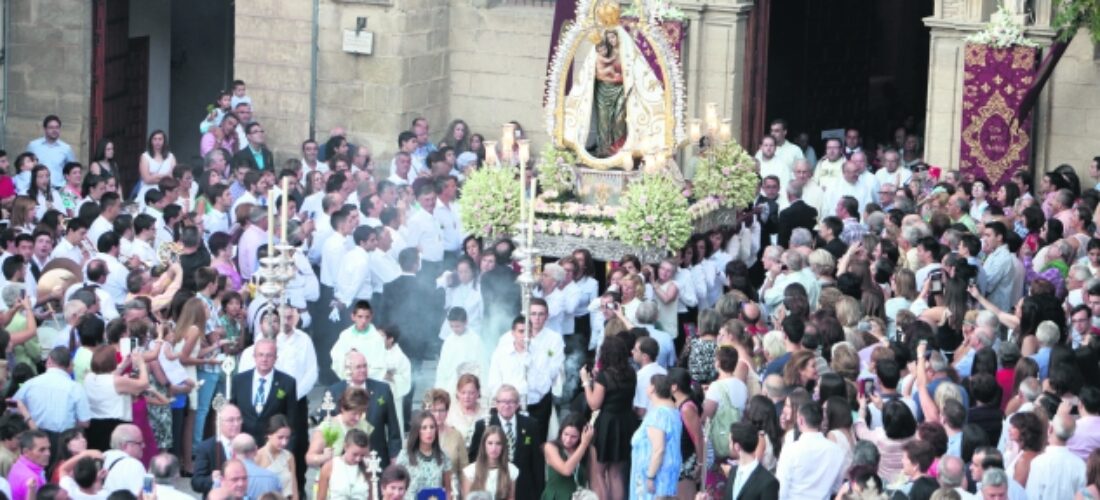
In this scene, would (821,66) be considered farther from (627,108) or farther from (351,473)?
(351,473)

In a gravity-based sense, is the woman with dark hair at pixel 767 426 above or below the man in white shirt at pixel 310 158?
below

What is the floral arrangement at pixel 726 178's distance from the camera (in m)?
23.5

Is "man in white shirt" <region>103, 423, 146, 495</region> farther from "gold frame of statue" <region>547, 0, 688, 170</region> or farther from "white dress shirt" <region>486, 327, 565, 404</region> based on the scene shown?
"gold frame of statue" <region>547, 0, 688, 170</region>

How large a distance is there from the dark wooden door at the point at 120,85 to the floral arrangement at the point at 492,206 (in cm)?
762

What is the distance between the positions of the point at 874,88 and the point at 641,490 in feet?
57.5

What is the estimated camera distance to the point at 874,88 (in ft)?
112

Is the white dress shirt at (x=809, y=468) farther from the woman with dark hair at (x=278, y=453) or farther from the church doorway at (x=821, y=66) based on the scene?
the church doorway at (x=821, y=66)

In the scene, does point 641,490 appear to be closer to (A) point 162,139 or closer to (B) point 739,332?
(B) point 739,332

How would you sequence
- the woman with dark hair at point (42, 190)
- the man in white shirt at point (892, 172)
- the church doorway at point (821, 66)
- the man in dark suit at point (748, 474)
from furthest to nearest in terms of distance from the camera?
the church doorway at point (821, 66)
the man in white shirt at point (892, 172)
the woman with dark hair at point (42, 190)
the man in dark suit at point (748, 474)

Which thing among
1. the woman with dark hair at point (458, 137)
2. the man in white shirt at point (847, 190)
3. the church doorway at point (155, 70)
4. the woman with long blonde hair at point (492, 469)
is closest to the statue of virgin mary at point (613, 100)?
the man in white shirt at point (847, 190)

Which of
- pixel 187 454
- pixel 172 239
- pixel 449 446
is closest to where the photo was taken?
pixel 449 446

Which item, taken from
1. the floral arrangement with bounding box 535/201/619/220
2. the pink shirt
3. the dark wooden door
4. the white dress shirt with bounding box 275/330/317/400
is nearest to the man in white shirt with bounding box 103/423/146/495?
the pink shirt

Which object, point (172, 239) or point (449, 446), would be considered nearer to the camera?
point (449, 446)

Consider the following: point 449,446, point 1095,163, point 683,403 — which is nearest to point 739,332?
point 683,403
